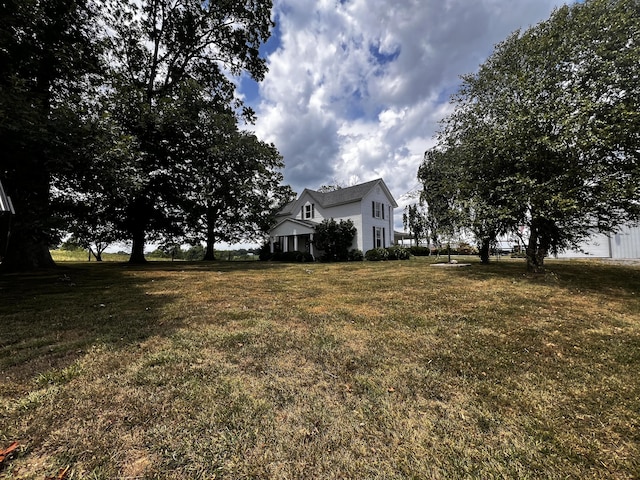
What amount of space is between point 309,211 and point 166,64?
14.5 metres

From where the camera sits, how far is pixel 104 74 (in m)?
12.4

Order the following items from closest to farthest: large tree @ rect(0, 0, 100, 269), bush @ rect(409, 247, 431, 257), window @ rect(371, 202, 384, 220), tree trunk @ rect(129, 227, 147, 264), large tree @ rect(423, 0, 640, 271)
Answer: large tree @ rect(423, 0, 640, 271) < large tree @ rect(0, 0, 100, 269) < tree trunk @ rect(129, 227, 147, 264) < window @ rect(371, 202, 384, 220) < bush @ rect(409, 247, 431, 257)

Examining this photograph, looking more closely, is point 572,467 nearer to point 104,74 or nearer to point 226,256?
point 104,74

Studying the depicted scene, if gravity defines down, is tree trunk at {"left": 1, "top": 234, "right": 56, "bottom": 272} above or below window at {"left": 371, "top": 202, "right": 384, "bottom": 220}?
below

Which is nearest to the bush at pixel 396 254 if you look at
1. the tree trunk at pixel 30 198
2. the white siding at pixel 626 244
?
the white siding at pixel 626 244

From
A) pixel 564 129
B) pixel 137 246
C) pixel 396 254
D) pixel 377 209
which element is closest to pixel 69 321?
pixel 564 129

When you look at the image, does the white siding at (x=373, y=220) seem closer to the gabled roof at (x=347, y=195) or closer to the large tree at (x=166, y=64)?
the gabled roof at (x=347, y=195)

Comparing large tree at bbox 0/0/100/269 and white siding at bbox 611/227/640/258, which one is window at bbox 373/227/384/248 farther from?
large tree at bbox 0/0/100/269

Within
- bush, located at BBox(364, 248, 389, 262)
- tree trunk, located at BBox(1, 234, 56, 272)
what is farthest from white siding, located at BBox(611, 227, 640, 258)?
tree trunk, located at BBox(1, 234, 56, 272)

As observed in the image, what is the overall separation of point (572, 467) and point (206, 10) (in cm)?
2238

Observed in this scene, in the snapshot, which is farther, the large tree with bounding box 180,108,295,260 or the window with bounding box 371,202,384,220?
the window with bounding box 371,202,384,220

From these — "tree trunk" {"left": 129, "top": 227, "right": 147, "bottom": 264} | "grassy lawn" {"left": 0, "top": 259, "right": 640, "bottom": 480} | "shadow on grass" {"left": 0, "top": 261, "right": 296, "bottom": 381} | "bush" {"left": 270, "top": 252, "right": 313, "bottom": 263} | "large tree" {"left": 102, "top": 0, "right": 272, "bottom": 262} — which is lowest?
"grassy lawn" {"left": 0, "top": 259, "right": 640, "bottom": 480}

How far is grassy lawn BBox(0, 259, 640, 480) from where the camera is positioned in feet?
5.91

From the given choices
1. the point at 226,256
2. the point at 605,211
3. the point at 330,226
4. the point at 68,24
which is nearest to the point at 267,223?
the point at 330,226
